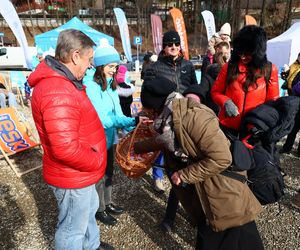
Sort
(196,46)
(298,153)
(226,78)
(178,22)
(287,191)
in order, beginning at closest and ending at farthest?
(226,78) < (287,191) < (298,153) < (178,22) < (196,46)

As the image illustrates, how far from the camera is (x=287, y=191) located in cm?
347

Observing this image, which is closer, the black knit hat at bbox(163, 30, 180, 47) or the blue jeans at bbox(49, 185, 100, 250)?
the blue jeans at bbox(49, 185, 100, 250)

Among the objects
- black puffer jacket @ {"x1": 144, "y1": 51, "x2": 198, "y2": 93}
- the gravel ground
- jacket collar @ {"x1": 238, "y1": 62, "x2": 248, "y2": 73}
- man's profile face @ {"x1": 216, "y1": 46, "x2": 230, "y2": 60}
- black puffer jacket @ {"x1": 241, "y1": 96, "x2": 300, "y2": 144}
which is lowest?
the gravel ground

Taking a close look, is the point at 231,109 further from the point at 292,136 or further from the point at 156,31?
the point at 156,31

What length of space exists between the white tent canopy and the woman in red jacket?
9.50m

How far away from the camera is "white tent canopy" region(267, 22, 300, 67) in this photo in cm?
1055

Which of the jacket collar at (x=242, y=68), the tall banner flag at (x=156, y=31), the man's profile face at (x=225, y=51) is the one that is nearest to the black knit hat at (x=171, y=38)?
the man's profile face at (x=225, y=51)

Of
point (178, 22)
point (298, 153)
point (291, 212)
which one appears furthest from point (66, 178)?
point (178, 22)

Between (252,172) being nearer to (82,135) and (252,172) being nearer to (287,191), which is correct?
(82,135)

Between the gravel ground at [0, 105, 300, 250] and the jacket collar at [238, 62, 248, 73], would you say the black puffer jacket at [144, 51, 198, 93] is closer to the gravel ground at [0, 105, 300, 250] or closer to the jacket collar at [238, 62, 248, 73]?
the jacket collar at [238, 62, 248, 73]

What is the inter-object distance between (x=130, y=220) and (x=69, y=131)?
1.79m

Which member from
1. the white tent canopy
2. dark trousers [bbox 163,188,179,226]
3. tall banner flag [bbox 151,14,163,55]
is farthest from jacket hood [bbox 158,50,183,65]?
tall banner flag [bbox 151,14,163,55]

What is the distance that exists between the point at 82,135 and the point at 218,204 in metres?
0.92

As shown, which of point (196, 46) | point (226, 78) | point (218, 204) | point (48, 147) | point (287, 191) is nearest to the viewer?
point (218, 204)
